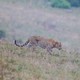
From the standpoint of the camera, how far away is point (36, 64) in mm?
14172

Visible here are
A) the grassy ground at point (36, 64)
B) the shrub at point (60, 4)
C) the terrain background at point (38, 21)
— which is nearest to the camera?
the grassy ground at point (36, 64)

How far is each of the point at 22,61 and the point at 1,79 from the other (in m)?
2.84

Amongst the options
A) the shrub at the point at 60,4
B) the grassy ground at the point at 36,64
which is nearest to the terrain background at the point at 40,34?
the grassy ground at the point at 36,64

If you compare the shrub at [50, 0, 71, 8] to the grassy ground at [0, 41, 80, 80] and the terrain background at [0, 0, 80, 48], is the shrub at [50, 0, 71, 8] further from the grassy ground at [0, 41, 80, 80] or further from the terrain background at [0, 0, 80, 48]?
the grassy ground at [0, 41, 80, 80]

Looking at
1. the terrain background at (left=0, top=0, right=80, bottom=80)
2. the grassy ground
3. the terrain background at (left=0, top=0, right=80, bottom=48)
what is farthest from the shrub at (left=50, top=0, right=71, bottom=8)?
the grassy ground

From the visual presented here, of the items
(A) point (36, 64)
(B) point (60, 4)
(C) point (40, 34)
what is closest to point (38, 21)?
(C) point (40, 34)

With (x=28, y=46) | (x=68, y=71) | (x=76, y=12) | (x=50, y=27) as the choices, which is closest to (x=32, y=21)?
(x=50, y=27)

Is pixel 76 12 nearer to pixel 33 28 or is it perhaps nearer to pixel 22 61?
pixel 33 28

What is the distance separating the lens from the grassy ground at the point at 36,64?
41.2ft

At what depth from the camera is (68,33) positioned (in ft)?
183

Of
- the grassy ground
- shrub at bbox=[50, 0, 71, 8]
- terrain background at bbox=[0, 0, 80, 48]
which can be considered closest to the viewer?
the grassy ground

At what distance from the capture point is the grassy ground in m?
12.6

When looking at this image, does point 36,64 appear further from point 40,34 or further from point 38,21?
point 38,21

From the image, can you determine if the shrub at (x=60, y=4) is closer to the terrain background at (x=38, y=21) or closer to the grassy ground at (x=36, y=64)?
the terrain background at (x=38, y=21)
